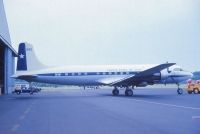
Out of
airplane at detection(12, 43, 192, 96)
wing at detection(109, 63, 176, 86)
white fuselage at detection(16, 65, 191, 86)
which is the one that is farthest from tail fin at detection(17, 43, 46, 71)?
wing at detection(109, 63, 176, 86)

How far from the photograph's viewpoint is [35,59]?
3597 centimetres

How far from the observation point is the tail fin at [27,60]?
35.2m

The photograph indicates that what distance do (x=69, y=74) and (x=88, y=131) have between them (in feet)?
82.1

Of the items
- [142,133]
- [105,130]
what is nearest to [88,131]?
[105,130]

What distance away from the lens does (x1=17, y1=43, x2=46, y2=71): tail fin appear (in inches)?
1387

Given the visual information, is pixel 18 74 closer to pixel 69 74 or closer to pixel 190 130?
pixel 69 74

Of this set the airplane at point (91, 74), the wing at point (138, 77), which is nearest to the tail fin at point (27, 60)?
the airplane at point (91, 74)

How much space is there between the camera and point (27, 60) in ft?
117

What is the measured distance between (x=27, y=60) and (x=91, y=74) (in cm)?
758

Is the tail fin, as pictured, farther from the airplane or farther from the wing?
the wing

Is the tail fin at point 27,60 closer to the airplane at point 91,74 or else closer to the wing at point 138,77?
the airplane at point 91,74

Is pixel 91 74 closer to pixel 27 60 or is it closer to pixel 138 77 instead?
pixel 138 77

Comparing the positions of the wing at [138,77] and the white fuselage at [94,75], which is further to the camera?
the white fuselage at [94,75]

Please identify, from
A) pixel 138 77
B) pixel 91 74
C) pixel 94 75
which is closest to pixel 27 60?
pixel 91 74
